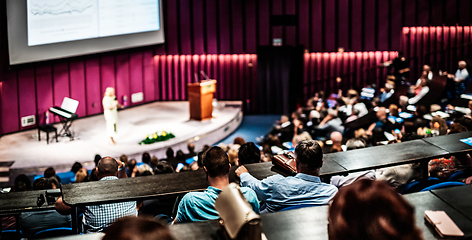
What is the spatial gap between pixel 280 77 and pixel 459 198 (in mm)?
10857

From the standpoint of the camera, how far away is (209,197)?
99.6 inches

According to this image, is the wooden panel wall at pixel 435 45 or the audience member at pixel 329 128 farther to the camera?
the wooden panel wall at pixel 435 45

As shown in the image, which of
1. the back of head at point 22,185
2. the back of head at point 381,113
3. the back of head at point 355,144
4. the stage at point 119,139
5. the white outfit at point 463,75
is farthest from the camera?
the white outfit at point 463,75

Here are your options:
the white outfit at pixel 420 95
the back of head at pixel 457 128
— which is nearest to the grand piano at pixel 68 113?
the white outfit at pixel 420 95

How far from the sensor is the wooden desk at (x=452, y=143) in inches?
126

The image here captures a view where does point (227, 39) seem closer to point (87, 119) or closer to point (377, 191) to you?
point (87, 119)

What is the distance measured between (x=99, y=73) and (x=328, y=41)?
610 cm

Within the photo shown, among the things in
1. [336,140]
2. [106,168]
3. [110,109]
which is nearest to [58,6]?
[110,109]

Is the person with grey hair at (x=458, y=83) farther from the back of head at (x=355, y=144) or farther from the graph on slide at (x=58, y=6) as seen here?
the graph on slide at (x=58, y=6)

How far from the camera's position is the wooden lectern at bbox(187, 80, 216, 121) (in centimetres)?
1049

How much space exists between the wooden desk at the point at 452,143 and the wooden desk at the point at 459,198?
0.93m

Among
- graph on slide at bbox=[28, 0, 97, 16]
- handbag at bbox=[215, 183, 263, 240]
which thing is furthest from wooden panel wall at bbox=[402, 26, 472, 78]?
handbag at bbox=[215, 183, 263, 240]

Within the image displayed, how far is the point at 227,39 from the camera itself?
13312 millimetres

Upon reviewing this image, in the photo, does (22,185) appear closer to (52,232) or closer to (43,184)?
(43,184)
